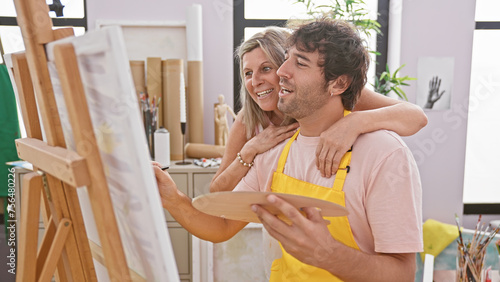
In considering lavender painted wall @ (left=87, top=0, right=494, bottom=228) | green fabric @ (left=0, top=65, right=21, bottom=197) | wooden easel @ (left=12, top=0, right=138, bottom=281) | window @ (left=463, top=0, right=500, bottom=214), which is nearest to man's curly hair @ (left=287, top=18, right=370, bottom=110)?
wooden easel @ (left=12, top=0, right=138, bottom=281)

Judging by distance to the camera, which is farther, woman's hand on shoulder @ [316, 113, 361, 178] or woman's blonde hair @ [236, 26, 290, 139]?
woman's blonde hair @ [236, 26, 290, 139]

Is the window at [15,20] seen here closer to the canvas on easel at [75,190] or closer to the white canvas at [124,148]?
the canvas on easel at [75,190]

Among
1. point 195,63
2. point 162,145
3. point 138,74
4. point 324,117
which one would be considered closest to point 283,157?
point 324,117

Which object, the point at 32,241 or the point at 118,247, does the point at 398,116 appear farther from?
the point at 32,241

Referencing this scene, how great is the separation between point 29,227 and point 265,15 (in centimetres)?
230

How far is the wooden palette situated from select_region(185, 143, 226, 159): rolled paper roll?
1.60 meters

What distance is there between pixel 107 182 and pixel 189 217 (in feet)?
1.91

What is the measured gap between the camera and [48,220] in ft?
3.31

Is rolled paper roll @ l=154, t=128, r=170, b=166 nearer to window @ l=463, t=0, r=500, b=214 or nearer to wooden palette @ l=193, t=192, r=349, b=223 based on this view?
wooden palette @ l=193, t=192, r=349, b=223

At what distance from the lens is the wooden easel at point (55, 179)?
709 millimetres

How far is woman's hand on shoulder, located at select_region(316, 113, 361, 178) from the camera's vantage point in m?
1.08

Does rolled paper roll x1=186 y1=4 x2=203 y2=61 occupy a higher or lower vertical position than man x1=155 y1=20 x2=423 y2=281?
higher

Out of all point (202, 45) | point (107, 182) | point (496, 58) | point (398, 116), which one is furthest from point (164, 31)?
point (496, 58)

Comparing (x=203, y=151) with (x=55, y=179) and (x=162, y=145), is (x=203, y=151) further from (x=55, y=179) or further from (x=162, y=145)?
(x=55, y=179)
